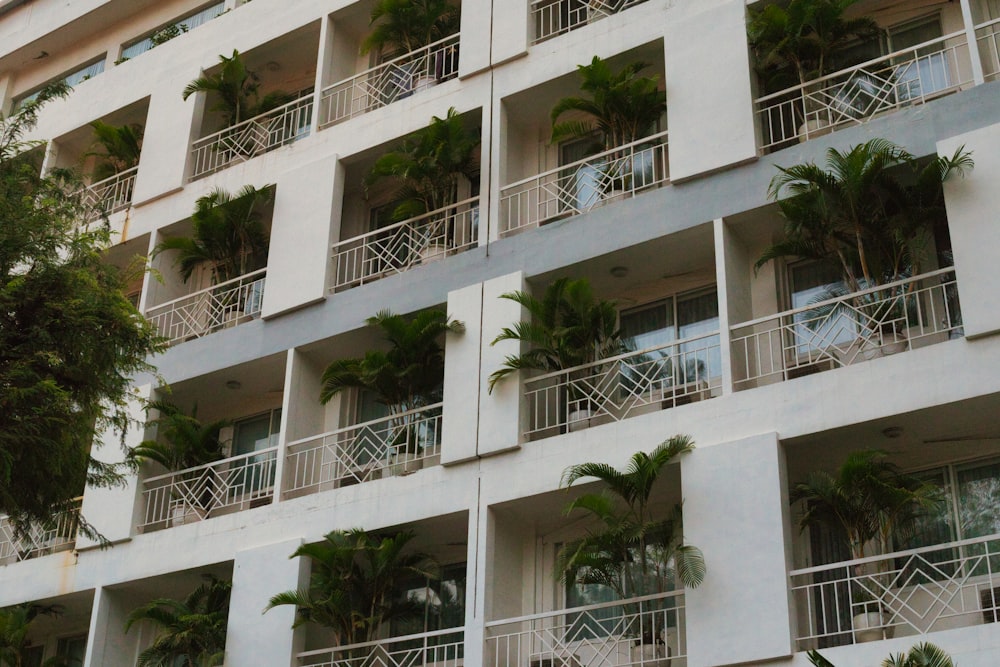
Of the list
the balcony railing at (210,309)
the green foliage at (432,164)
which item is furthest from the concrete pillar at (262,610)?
the green foliage at (432,164)

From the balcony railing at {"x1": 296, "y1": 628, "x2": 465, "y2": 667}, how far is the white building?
96mm

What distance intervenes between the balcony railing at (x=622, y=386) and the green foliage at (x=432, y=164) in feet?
12.1

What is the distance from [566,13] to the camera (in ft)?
66.1

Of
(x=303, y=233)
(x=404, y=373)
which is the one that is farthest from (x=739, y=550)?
(x=303, y=233)

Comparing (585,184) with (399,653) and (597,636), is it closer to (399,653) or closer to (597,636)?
(597,636)

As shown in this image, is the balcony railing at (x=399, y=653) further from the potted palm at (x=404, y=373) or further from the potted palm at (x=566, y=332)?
the potted palm at (x=566, y=332)

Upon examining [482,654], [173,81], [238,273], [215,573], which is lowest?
[482,654]

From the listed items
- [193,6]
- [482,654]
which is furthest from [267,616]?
[193,6]

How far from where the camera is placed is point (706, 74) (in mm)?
17125

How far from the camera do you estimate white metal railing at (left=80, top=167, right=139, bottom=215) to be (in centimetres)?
2338

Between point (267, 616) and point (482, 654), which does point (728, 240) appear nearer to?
point (482, 654)

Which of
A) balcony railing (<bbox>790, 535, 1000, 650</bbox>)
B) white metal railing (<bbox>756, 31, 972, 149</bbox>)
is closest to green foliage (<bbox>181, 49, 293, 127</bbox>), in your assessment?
white metal railing (<bbox>756, 31, 972, 149</bbox>)

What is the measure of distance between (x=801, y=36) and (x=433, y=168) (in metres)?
5.37

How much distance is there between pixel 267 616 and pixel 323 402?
2.88 meters
